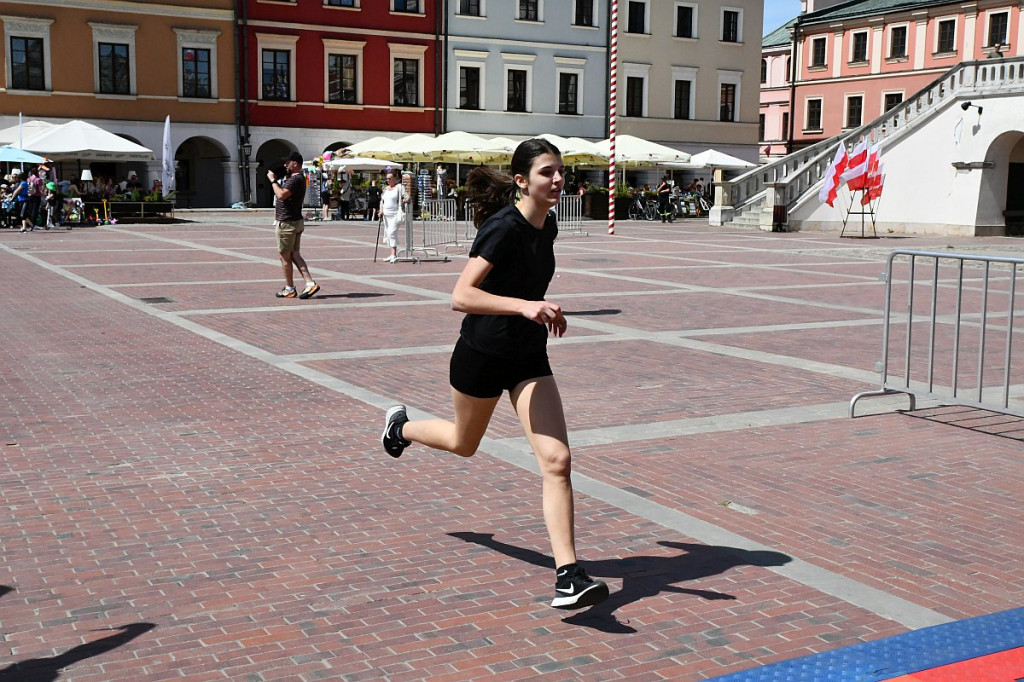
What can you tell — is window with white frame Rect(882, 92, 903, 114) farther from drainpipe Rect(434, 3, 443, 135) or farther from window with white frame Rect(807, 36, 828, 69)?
drainpipe Rect(434, 3, 443, 135)

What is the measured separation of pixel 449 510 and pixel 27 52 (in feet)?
133

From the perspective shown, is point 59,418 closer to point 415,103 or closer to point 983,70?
point 983,70

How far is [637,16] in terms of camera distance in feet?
168

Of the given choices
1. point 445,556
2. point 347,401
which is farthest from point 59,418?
point 445,556

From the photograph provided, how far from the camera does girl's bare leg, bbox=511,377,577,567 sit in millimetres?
4406

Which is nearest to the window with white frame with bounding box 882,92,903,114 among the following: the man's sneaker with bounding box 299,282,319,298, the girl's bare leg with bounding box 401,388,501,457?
the man's sneaker with bounding box 299,282,319,298

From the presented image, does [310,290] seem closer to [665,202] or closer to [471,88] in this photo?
[665,202]

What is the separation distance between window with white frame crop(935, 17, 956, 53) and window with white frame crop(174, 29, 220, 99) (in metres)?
36.0

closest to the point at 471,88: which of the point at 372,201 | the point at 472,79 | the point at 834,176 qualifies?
the point at 472,79

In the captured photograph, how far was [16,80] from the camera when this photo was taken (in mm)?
40750

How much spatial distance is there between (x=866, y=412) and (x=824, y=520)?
2.79 metres

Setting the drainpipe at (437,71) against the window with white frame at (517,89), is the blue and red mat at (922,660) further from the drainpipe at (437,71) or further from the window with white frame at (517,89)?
the window with white frame at (517,89)

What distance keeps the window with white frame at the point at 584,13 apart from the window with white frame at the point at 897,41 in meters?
18.5

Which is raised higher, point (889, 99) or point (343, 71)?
point (889, 99)
